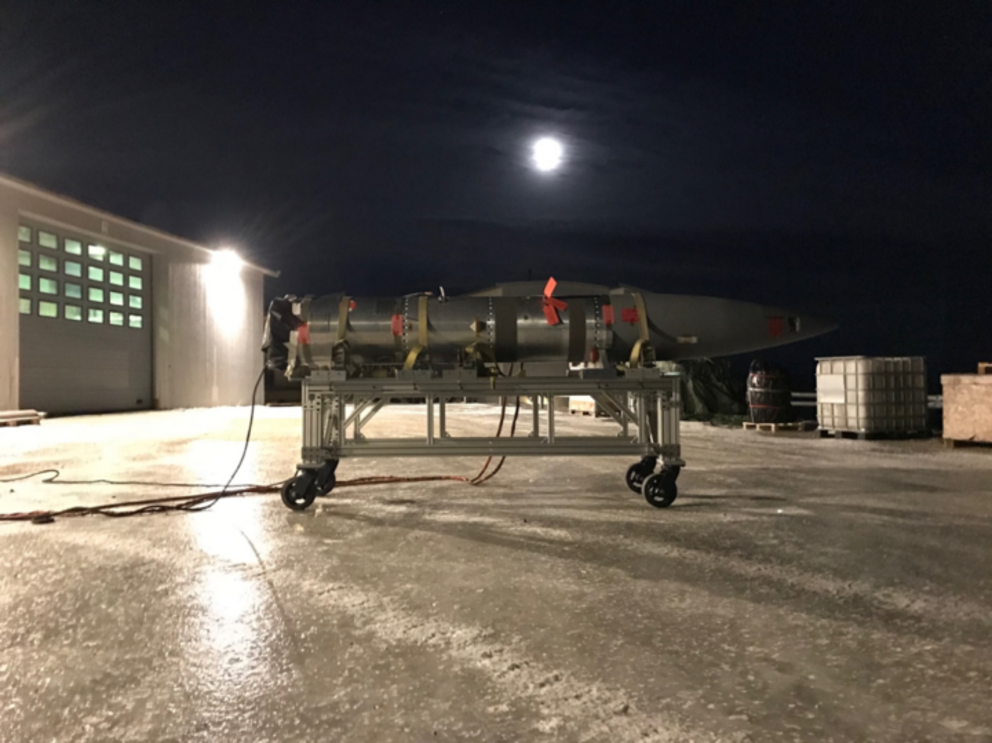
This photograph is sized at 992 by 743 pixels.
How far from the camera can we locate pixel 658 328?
6.00 metres

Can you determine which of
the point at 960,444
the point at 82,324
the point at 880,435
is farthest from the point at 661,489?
the point at 82,324

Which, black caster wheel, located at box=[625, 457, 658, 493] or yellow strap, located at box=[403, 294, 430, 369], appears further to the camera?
black caster wheel, located at box=[625, 457, 658, 493]

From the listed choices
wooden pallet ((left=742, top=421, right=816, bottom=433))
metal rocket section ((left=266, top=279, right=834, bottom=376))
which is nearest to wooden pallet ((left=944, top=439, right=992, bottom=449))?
wooden pallet ((left=742, top=421, right=816, bottom=433))

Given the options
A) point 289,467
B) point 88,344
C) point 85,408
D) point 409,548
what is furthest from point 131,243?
point 409,548

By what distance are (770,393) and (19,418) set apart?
1686 centimetres

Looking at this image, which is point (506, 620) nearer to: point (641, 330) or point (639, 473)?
point (639, 473)

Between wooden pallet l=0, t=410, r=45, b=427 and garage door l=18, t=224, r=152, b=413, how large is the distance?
5.45ft

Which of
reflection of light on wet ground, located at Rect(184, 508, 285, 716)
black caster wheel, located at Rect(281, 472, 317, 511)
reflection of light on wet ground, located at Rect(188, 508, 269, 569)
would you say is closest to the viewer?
reflection of light on wet ground, located at Rect(184, 508, 285, 716)

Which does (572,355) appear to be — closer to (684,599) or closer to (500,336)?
(500,336)

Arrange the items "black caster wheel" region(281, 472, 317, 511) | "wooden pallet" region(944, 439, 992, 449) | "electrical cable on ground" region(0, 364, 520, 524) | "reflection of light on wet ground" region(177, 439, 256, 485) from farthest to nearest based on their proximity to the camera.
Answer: "wooden pallet" region(944, 439, 992, 449) → "reflection of light on wet ground" region(177, 439, 256, 485) → "black caster wheel" region(281, 472, 317, 511) → "electrical cable on ground" region(0, 364, 520, 524)

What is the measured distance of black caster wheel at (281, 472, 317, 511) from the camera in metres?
5.22

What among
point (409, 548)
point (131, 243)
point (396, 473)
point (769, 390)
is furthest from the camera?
point (131, 243)

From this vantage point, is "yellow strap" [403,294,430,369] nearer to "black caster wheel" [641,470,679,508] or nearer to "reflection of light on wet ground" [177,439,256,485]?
"black caster wheel" [641,470,679,508]

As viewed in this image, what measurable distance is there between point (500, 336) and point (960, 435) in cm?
804
